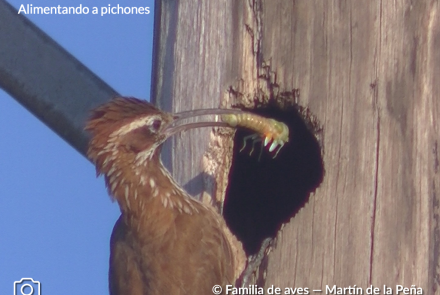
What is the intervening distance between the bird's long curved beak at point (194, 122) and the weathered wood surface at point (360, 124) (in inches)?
5.4

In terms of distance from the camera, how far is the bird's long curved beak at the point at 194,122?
13.4 ft

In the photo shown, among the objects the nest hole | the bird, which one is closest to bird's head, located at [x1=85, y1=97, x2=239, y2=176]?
the bird

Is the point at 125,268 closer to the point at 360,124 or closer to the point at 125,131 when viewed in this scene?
the point at 125,131

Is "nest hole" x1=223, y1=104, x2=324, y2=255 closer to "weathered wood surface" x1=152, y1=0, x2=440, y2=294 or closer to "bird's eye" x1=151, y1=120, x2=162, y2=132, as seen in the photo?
"bird's eye" x1=151, y1=120, x2=162, y2=132

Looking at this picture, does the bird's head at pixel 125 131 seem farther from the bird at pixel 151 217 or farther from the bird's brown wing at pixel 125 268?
the bird's brown wing at pixel 125 268

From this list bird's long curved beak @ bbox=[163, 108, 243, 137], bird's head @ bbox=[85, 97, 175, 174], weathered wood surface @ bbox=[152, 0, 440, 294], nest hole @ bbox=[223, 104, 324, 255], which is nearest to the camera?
weathered wood surface @ bbox=[152, 0, 440, 294]

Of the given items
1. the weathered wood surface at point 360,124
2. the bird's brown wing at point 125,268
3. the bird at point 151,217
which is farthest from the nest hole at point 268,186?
the weathered wood surface at point 360,124

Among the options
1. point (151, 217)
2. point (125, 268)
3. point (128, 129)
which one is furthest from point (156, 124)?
point (125, 268)

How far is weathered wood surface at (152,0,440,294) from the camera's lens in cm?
361

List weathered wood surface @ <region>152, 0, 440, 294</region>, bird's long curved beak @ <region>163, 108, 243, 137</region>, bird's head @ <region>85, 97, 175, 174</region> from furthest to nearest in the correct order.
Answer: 1. bird's head @ <region>85, 97, 175, 174</region>
2. bird's long curved beak @ <region>163, 108, 243, 137</region>
3. weathered wood surface @ <region>152, 0, 440, 294</region>

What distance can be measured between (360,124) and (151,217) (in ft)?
4.17

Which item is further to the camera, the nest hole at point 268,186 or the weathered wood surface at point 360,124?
the nest hole at point 268,186

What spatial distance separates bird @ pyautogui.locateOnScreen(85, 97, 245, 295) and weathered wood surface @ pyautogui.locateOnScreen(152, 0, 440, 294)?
0.46 meters

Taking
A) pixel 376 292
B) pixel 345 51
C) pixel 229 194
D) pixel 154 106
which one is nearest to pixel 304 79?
pixel 345 51
